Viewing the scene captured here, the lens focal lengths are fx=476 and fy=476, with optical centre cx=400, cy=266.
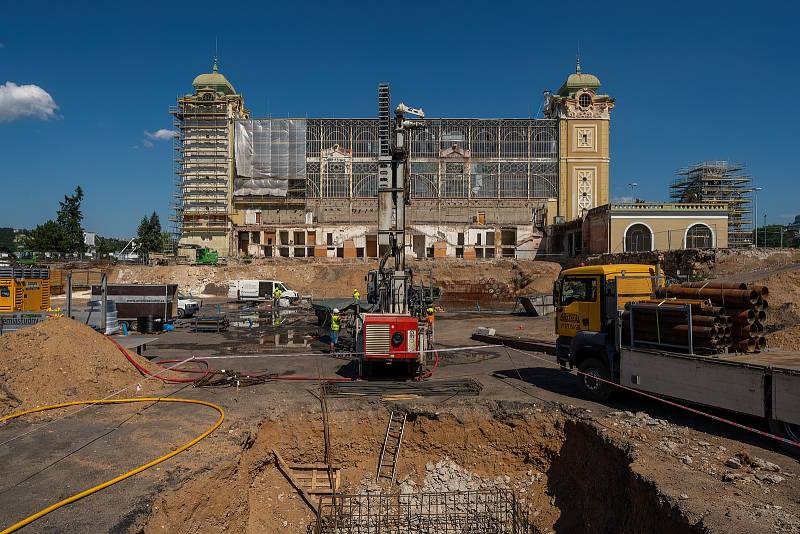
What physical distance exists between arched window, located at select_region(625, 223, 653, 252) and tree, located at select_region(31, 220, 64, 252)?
67.8 m

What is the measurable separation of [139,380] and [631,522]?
451 inches

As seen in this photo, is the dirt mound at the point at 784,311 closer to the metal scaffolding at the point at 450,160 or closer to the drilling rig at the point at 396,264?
the drilling rig at the point at 396,264

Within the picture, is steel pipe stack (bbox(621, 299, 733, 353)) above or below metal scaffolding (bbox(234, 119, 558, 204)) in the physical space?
→ below

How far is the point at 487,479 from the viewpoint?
10.3m

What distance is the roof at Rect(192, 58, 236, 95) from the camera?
210ft

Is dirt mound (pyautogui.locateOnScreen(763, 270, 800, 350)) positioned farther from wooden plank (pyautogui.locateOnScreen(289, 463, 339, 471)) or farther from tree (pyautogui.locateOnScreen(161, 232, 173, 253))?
tree (pyautogui.locateOnScreen(161, 232, 173, 253))

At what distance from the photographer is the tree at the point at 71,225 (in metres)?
62.7

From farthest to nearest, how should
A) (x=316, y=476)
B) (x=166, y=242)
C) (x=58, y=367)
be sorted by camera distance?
(x=166, y=242), (x=58, y=367), (x=316, y=476)

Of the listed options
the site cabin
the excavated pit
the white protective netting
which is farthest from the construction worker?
the white protective netting

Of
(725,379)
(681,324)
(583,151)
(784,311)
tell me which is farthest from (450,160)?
(725,379)

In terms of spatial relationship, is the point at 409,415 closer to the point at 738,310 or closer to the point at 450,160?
the point at 738,310

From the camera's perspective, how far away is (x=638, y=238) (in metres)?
44.7

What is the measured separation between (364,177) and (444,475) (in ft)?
186

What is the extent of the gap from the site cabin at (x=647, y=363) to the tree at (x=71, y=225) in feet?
228
